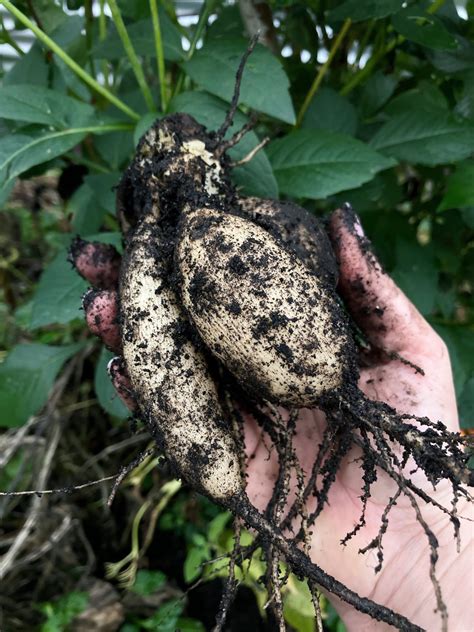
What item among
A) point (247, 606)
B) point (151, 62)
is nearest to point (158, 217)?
point (151, 62)

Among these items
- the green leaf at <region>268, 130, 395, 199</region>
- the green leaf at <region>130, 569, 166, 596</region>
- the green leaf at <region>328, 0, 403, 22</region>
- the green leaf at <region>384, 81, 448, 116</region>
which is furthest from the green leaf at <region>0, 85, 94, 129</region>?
the green leaf at <region>130, 569, 166, 596</region>

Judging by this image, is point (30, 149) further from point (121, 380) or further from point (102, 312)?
point (121, 380)

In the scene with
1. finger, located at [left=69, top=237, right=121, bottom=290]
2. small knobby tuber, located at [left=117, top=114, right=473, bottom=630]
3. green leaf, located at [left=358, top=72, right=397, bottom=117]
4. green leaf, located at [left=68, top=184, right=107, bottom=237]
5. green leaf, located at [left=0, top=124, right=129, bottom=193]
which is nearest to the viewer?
small knobby tuber, located at [left=117, top=114, right=473, bottom=630]

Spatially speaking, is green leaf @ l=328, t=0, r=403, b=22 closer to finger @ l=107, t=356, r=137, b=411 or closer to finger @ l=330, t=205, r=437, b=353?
finger @ l=330, t=205, r=437, b=353

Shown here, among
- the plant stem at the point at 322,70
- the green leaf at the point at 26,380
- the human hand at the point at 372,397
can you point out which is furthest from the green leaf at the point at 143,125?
the green leaf at the point at 26,380

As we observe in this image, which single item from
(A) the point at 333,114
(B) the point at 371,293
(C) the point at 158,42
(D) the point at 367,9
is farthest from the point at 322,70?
(B) the point at 371,293
